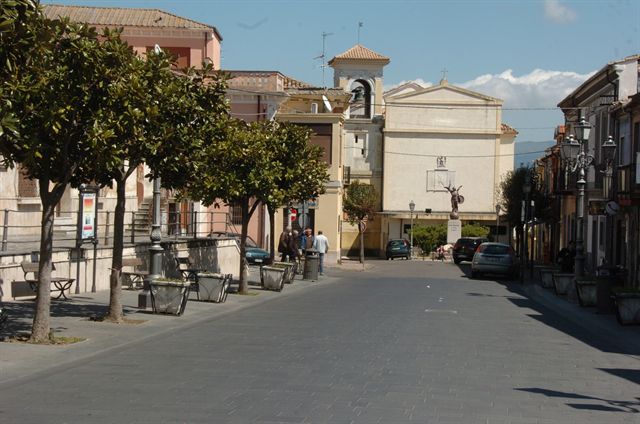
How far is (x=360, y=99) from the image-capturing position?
86000 mm

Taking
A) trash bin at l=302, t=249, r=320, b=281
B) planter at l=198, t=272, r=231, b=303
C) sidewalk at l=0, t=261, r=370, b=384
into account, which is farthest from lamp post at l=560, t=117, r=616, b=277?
trash bin at l=302, t=249, r=320, b=281

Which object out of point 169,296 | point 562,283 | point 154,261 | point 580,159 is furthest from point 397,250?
point 169,296

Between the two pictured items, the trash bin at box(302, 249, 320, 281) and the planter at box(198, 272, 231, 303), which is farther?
the trash bin at box(302, 249, 320, 281)

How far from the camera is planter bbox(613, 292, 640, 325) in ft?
70.3

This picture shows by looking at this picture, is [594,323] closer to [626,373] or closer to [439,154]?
[626,373]

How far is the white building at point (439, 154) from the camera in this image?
3334 inches

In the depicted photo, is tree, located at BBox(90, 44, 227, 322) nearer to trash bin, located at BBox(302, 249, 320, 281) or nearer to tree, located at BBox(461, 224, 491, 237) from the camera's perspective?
trash bin, located at BBox(302, 249, 320, 281)

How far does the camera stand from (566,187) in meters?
52.5

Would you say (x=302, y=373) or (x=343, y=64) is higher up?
(x=343, y=64)

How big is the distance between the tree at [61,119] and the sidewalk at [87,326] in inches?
36.2

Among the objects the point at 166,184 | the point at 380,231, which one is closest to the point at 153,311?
the point at 166,184

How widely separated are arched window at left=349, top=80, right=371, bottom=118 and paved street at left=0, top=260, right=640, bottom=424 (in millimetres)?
64266

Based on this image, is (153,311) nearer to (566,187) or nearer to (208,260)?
(208,260)

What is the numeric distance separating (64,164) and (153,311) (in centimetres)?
551
